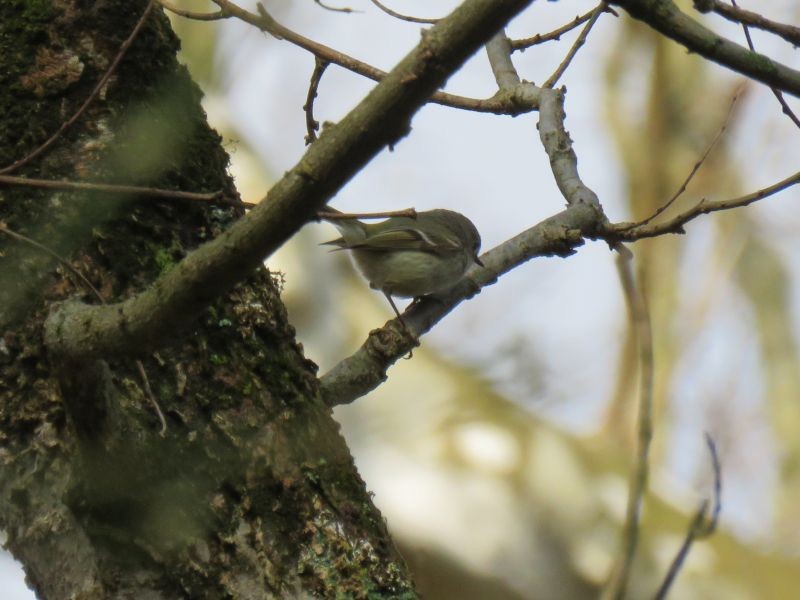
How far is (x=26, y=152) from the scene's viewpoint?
6.20ft

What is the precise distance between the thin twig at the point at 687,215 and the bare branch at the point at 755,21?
248 mm

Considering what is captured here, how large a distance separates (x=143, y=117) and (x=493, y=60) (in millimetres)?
1161

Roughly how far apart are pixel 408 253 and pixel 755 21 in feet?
7.44

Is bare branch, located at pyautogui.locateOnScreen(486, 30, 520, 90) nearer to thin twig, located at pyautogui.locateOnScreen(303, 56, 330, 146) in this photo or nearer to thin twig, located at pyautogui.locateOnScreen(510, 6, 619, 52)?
thin twig, located at pyautogui.locateOnScreen(510, 6, 619, 52)

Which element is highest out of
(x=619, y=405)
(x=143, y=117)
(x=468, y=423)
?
(x=619, y=405)

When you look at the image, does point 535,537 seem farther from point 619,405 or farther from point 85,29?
point 85,29

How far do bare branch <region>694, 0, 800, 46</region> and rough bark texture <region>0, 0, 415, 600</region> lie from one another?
0.99 metres

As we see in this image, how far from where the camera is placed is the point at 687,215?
6.66 ft

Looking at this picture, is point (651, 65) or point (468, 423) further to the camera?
point (651, 65)

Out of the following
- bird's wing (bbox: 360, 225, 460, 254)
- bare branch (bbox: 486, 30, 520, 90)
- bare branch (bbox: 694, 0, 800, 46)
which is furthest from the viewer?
bird's wing (bbox: 360, 225, 460, 254)

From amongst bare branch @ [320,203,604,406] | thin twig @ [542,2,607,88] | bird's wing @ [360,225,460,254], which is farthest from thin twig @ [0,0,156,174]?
bird's wing @ [360,225,460,254]

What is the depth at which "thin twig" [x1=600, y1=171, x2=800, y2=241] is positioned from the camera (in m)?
1.86

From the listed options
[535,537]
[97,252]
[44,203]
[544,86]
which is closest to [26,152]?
[44,203]

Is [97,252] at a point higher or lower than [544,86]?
lower
